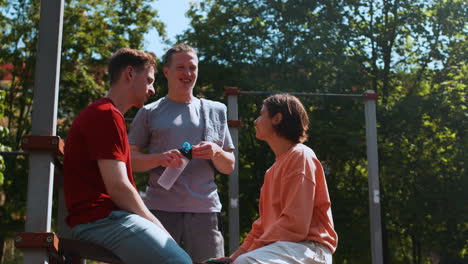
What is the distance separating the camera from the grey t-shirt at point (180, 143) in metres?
3.02

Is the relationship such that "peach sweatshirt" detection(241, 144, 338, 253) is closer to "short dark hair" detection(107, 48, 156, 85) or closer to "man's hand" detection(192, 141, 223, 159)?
"man's hand" detection(192, 141, 223, 159)

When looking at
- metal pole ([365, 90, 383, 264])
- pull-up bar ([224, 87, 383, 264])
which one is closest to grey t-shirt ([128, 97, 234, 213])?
pull-up bar ([224, 87, 383, 264])

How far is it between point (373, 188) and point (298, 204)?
12.4ft

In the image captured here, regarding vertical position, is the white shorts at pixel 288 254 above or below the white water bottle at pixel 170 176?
below

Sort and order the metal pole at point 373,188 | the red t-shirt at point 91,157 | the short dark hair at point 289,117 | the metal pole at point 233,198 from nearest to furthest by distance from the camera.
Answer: the red t-shirt at point 91,157
the short dark hair at point 289,117
the metal pole at point 233,198
the metal pole at point 373,188

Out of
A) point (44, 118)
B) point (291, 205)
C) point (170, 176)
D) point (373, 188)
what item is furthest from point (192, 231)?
point (373, 188)

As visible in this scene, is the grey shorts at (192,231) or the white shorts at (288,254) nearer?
the white shorts at (288,254)

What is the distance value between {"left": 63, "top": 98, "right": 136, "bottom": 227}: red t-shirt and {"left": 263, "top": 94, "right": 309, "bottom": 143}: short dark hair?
0.87 metres

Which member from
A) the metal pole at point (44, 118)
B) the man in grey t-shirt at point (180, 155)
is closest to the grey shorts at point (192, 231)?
the man in grey t-shirt at point (180, 155)

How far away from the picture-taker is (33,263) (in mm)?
2037

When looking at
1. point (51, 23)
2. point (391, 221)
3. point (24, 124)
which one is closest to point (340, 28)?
point (391, 221)

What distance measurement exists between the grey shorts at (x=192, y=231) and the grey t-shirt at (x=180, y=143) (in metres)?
0.04

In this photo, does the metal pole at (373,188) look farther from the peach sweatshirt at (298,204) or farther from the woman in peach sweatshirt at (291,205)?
the peach sweatshirt at (298,204)

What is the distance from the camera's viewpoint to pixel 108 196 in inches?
86.1
